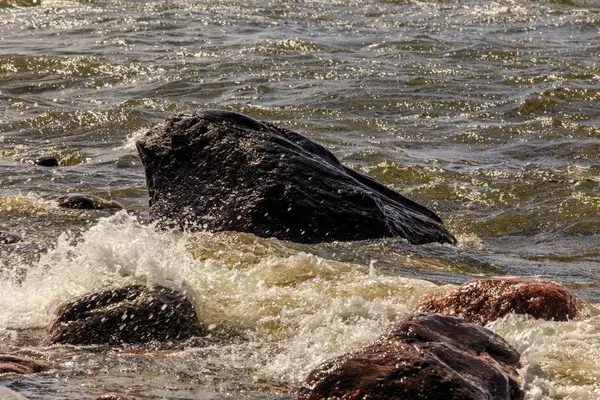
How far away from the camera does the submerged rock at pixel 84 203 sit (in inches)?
372

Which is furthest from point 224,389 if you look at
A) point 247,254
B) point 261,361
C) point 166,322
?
point 247,254

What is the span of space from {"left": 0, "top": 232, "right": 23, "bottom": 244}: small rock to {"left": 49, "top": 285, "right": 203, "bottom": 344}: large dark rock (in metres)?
1.95

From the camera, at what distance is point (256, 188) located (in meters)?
8.09

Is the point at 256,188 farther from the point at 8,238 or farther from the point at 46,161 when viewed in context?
the point at 46,161

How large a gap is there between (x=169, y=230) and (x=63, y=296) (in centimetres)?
151

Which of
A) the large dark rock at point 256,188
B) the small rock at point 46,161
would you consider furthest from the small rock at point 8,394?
the small rock at point 46,161

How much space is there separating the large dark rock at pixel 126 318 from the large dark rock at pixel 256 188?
1743 mm

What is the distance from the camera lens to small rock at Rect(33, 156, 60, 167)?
1139 centimetres

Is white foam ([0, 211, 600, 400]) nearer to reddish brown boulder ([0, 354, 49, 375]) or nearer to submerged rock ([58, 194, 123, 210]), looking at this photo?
reddish brown boulder ([0, 354, 49, 375])

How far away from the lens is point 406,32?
19422 mm

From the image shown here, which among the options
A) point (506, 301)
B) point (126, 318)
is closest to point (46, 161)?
point (126, 318)

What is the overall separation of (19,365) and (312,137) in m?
7.61

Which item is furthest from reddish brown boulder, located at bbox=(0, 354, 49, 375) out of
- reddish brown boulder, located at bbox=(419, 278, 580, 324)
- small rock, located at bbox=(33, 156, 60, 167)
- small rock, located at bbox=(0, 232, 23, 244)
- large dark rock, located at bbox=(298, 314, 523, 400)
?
small rock, located at bbox=(33, 156, 60, 167)

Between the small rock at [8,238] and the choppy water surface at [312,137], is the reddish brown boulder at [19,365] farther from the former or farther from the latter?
the small rock at [8,238]
